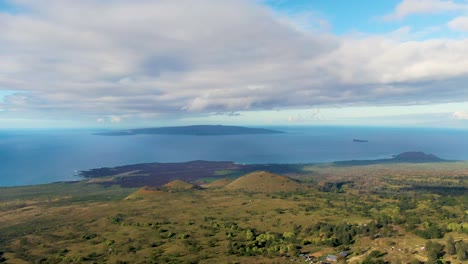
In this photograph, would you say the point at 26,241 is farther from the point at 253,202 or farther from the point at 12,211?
the point at 253,202

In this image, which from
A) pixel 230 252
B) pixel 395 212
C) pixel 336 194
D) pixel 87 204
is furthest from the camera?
pixel 336 194

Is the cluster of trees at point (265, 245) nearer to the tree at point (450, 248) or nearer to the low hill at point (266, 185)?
the tree at point (450, 248)

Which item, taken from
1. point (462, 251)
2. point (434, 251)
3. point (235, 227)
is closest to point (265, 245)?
point (235, 227)

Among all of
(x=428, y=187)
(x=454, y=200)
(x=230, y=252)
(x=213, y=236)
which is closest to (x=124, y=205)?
(x=213, y=236)

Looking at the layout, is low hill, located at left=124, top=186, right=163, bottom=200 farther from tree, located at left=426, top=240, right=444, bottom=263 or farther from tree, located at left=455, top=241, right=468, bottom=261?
tree, located at left=455, top=241, right=468, bottom=261

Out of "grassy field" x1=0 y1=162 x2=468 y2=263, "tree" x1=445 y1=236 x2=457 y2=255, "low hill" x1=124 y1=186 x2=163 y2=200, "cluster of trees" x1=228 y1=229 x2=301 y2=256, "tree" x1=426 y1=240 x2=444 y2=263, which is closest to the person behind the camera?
"tree" x1=426 y1=240 x2=444 y2=263

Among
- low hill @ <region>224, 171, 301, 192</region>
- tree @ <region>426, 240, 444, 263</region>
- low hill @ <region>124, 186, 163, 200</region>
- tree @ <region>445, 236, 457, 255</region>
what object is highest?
tree @ <region>445, 236, 457, 255</region>

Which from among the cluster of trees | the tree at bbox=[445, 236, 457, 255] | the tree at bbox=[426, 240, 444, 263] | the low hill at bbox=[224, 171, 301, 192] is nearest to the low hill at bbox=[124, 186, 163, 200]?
the low hill at bbox=[224, 171, 301, 192]

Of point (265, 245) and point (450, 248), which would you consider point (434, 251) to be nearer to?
point (450, 248)

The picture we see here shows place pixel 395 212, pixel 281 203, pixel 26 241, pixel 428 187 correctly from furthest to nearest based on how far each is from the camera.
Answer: pixel 428 187 < pixel 281 203 < pixel 395 212 < pixel 26 241
